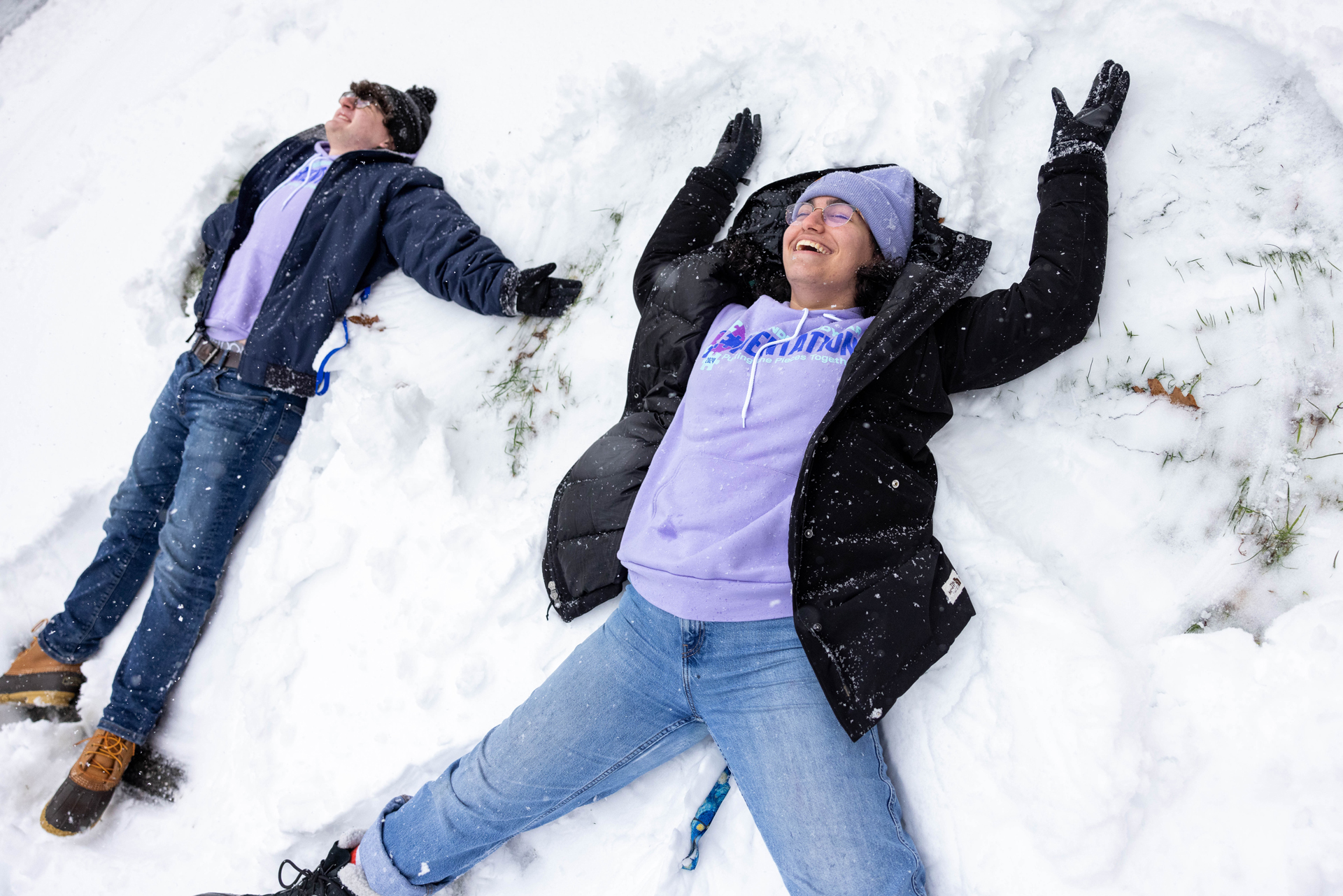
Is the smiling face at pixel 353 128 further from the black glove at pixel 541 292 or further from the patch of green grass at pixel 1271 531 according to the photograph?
the patch of green grass at pixel 1271 531

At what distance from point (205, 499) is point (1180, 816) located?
368 centimetres

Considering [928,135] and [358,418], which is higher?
[928,135]

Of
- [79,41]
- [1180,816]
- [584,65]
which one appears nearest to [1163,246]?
[1180,816]

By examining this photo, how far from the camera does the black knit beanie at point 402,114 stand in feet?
11.6

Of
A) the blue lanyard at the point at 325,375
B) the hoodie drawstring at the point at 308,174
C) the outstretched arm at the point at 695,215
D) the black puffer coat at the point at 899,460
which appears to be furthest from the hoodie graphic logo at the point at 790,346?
the hoodie drawstring at the point at 308,174

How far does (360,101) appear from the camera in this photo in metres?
3.53

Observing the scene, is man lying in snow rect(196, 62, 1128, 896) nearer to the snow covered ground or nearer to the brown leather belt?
the snow covered ground

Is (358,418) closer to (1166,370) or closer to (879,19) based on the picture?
(879,19)

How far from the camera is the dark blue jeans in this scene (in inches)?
119

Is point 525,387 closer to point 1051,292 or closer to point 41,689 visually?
point 1051,292

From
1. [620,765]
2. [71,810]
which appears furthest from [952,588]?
[71,810]

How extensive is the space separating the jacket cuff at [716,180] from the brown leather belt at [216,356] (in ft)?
7.31

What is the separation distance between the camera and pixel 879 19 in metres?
2.84

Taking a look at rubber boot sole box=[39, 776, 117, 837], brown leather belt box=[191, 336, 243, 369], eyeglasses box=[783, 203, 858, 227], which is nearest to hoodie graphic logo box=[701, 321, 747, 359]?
eyeglasses box=[783, 203, 858, 227]
